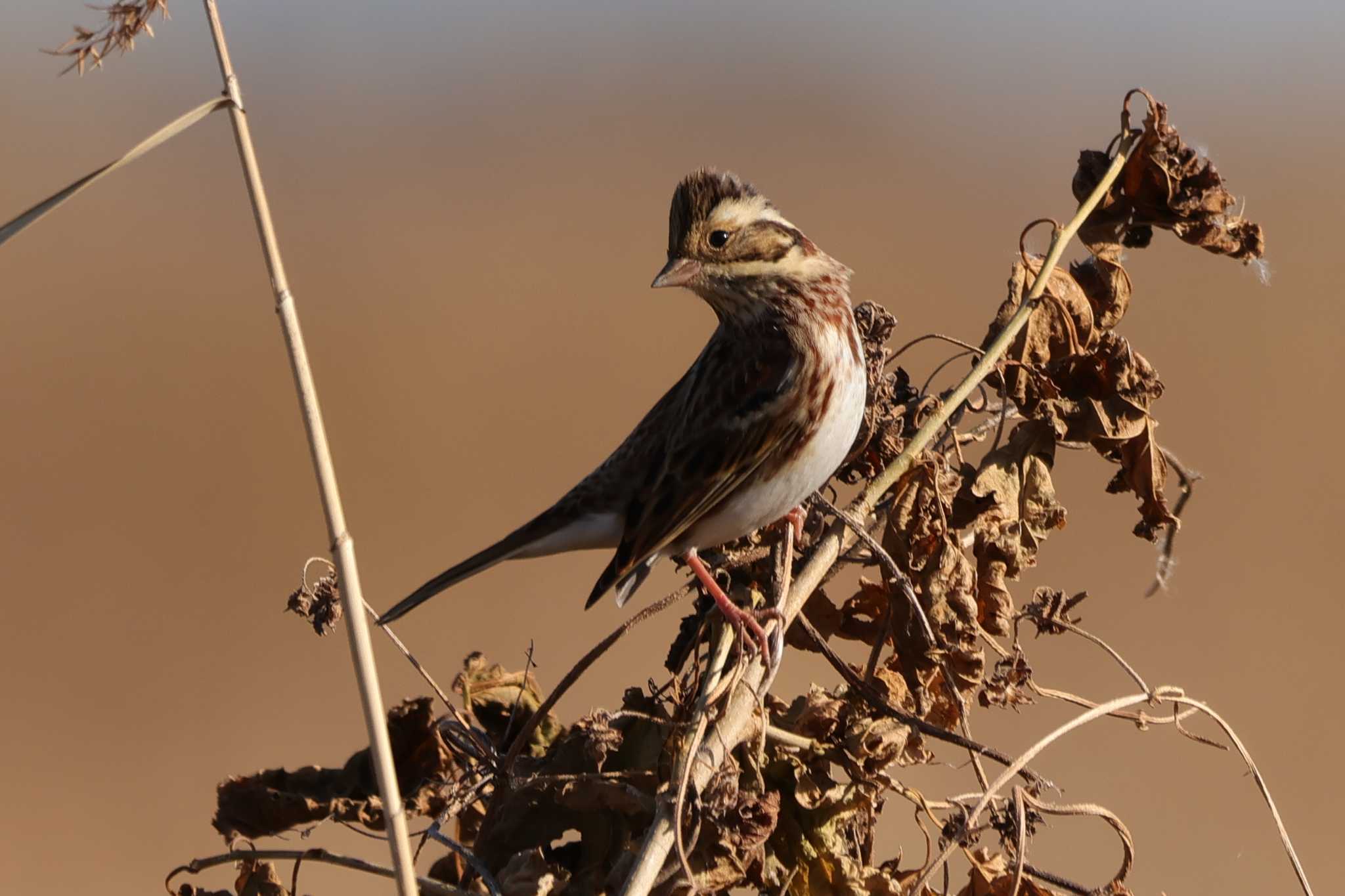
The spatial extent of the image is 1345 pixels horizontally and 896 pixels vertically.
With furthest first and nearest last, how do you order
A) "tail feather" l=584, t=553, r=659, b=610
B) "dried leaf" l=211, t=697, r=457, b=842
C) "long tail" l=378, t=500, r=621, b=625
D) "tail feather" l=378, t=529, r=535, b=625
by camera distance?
1. "long tail" l=378, t=500, r=621, b=625
2. "tail feather" l=584, t=553, r=659, b=610
3. "tail feather" l=378, t=529, r=535, b=625
4. "dried leaf" l=211, t=697, r=457, b=842

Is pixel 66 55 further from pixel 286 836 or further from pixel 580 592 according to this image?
pixel 580 592

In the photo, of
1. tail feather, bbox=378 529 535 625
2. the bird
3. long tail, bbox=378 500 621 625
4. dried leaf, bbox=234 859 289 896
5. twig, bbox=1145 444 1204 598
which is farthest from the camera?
long tail, bbox=378 500 621 625

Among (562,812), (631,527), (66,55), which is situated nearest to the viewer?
(66,55)

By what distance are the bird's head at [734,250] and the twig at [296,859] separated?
210 centimetres

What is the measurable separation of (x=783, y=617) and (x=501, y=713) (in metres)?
0.75

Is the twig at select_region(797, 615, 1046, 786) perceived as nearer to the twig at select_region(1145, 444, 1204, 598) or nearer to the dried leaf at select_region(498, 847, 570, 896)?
the dried leaf at select_region(498, 847, 570, 896)

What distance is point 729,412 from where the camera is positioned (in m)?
4.73

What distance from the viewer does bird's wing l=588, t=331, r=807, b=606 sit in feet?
14.9

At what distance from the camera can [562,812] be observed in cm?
302

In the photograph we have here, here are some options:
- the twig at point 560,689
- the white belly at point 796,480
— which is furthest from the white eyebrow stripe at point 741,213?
the twig at point 560,689

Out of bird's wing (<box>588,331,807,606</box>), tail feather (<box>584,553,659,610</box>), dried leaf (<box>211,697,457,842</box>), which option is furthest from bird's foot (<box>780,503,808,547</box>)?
dried leaf (<box>211,697,457,842</box>)

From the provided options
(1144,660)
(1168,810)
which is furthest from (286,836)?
(1144,660)

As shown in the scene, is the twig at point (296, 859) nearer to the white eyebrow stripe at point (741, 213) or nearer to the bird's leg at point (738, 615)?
the bird's leg at point (738, 615)

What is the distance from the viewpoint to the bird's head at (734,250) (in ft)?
15.1
